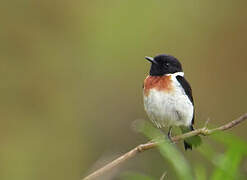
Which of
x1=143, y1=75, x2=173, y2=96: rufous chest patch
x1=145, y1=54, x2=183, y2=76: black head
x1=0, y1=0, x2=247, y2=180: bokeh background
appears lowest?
x1=0, y1=0, x2=247, y2=180: bokeh background

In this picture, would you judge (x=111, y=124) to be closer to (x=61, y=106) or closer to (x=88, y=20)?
(x=61, y=106)

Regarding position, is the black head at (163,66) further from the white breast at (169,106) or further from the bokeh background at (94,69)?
the bokeh background at (94,69)

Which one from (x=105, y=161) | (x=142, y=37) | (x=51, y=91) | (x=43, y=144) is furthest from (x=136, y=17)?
(x=105, y=161)

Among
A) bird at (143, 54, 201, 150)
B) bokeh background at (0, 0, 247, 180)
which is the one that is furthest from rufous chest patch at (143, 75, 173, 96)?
bokeh background at (0, 0, 247, 180)

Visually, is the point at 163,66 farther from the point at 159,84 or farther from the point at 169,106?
the point at 169,106

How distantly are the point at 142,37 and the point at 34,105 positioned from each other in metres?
1.82

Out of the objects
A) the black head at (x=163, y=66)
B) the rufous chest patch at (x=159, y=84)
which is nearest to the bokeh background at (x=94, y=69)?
the black head at (x=163, y=66)

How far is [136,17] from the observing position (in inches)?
386

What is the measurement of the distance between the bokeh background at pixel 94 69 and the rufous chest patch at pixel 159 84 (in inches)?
110

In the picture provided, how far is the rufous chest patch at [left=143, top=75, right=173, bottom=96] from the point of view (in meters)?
4.84

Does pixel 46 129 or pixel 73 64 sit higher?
pixel 73 64

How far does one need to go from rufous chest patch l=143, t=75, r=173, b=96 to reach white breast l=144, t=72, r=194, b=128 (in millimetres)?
31

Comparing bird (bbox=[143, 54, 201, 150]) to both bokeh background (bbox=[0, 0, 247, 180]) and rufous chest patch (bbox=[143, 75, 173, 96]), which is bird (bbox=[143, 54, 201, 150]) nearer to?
rufous chest patch (bbox=[143, 75, 173, 96])

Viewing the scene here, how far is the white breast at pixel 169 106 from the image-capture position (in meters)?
4.78
